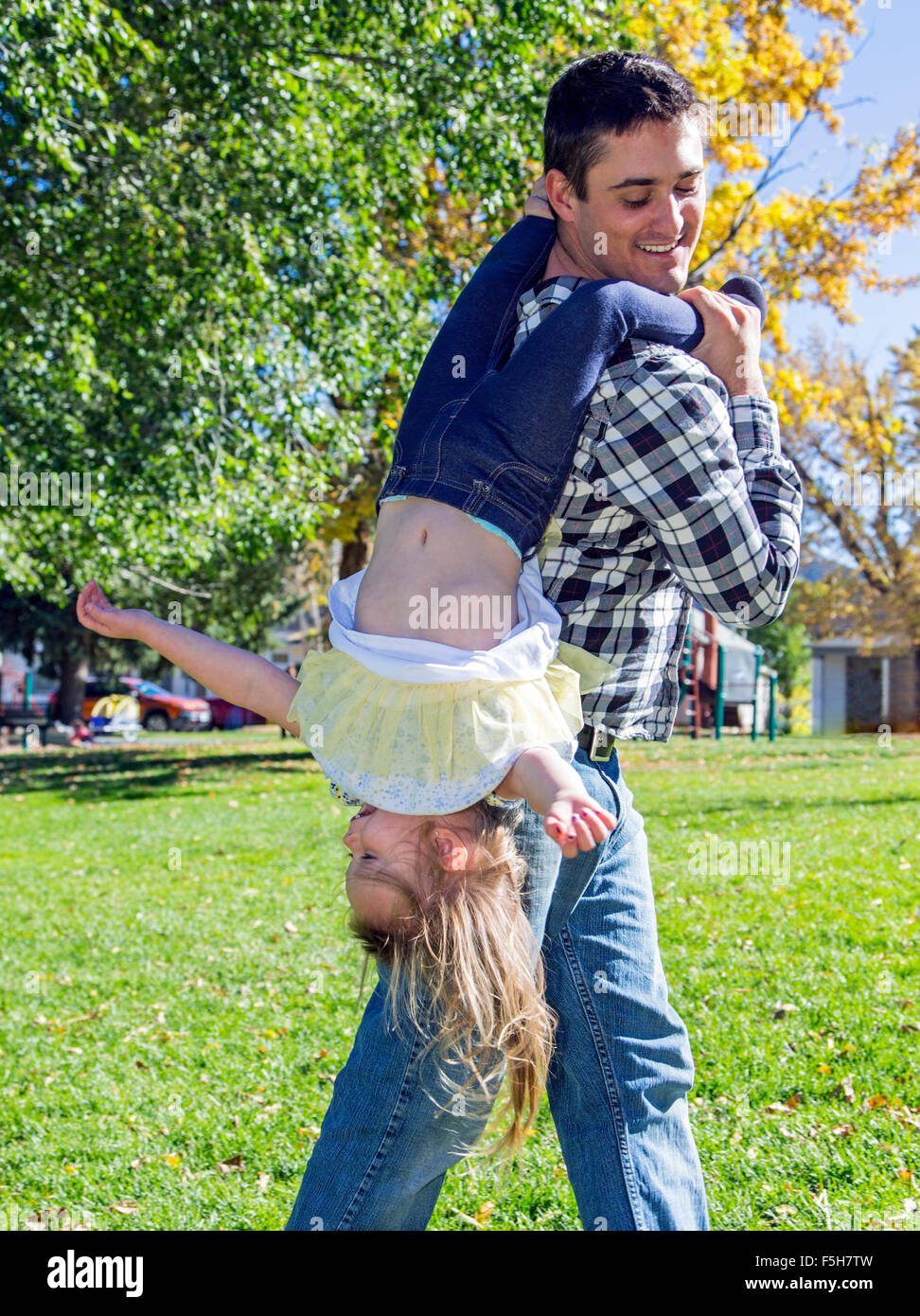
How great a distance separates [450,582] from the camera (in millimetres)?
1854

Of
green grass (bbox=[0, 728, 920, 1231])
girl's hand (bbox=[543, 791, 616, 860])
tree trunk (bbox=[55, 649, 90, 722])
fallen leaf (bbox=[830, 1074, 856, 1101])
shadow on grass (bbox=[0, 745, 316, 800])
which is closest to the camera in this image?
girl's hand (bbox=[543, 791, 616, 860])

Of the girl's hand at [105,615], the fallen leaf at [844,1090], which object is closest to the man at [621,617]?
the girl's hand at [105,615]

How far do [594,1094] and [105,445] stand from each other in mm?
12098

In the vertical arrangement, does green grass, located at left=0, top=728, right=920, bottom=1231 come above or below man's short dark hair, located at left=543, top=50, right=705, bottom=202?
below

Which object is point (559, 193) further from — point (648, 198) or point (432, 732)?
point (432, 732)

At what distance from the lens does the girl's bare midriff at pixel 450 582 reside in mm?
1837

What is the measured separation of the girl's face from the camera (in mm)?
1801

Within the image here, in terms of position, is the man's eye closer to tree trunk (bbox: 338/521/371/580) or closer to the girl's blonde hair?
the girl's blonde hair

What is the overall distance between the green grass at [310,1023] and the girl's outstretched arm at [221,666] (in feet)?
6.67

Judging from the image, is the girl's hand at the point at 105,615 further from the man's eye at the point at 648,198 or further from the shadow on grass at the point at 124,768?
the shadow on grass at the point at 124,768

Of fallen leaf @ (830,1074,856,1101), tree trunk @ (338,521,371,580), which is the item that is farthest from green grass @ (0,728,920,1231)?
tree trunk @ (338,521,371,580)

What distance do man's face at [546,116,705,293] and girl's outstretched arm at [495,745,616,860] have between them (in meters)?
0.90

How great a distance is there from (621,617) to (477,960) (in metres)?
0.65
